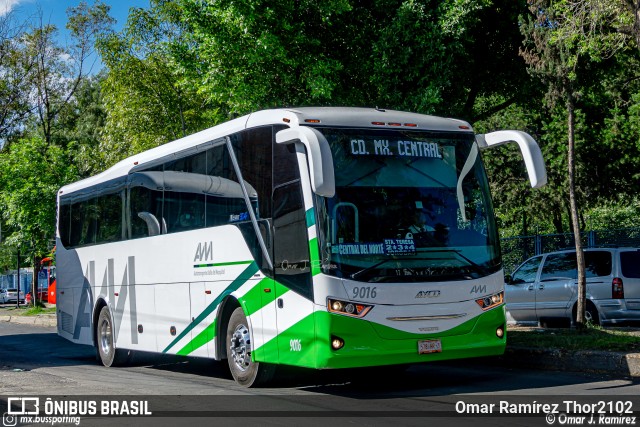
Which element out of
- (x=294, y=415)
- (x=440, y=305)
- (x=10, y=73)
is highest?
(x=10, y=73)

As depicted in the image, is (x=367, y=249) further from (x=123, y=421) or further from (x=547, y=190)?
(x=547, y=190)

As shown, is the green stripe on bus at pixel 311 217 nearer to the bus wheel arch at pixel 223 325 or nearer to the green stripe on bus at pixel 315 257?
the green stripe on bus at pixel 315 257

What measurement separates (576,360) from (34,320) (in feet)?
75.6

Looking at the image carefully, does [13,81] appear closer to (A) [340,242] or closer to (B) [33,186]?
(B) [33,186]

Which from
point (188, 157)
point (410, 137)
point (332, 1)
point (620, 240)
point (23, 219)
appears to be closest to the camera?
point (410, 137)

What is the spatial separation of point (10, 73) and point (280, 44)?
22779 mm

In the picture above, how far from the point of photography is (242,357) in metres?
11.6

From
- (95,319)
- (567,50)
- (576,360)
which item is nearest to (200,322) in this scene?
(95,319)

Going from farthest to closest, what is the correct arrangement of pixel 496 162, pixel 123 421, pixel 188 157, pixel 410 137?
pixel 496 162 → pixel 188 157 → pixel 410 137 → pixel 123 421

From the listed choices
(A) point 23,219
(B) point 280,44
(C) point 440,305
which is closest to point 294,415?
(C) point 440,305

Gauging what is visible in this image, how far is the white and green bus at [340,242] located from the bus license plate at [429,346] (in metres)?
0.01

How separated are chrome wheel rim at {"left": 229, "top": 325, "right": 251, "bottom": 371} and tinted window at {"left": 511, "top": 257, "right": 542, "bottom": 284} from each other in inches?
398

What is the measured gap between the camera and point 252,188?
37.0 feet

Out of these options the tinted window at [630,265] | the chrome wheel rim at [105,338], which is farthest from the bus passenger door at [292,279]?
the tinted window at [630,265]
